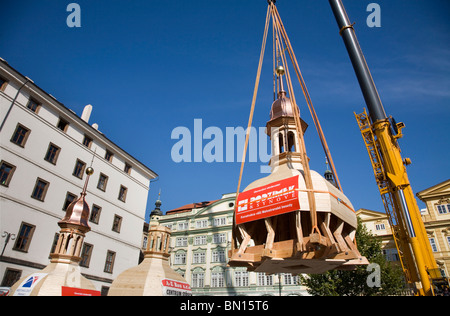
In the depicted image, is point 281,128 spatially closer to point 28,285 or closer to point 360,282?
point 28,285

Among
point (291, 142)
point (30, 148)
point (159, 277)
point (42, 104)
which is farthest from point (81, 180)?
point (291, 142)

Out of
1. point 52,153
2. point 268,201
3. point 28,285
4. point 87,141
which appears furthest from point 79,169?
point 268,201

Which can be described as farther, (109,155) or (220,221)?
(220,221)

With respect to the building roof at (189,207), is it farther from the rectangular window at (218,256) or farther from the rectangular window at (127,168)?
the rectangular window at (127,168)

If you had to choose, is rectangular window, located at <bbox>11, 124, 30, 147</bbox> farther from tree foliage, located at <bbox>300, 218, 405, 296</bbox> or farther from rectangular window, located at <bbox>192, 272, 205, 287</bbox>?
rectangular window, located at <bbox>192, 272, 205, 287</bbox>

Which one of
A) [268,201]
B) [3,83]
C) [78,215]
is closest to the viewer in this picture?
[268,201]

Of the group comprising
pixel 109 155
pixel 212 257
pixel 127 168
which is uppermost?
pixel 109 155

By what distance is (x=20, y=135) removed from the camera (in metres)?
24.2

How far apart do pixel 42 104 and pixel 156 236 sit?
68.1 feet

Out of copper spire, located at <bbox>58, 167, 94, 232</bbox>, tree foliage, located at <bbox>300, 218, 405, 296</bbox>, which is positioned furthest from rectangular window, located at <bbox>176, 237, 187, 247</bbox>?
copper spire, located at <bbox>58, 167, 94, 232</bbox>

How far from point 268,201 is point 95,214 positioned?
1070 inches

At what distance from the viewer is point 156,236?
13094 mm

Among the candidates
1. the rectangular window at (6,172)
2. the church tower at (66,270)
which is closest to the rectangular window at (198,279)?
the church tower at (66,270)

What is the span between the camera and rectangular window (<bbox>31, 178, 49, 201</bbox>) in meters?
24.5
